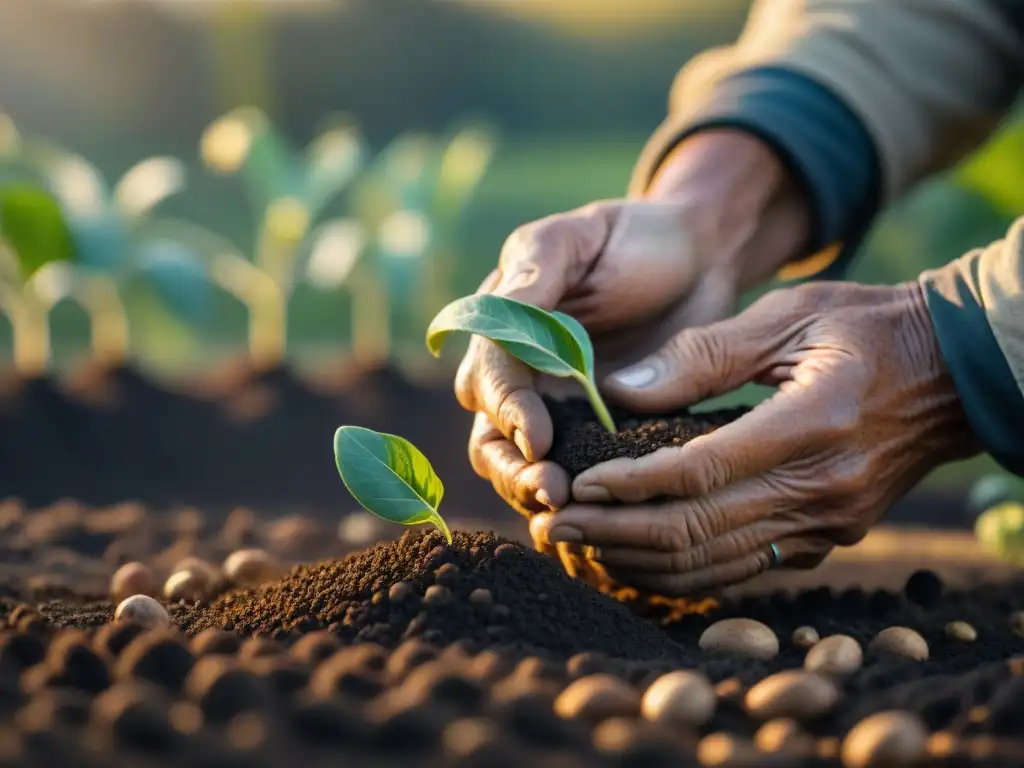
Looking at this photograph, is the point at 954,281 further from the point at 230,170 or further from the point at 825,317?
the point at 230,170

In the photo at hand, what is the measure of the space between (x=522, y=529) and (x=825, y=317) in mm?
1212

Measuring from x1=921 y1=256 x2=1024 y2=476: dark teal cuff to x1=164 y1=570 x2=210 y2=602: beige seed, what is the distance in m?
0.98

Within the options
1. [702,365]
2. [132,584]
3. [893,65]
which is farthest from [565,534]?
[893,65]

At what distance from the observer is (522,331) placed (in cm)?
124

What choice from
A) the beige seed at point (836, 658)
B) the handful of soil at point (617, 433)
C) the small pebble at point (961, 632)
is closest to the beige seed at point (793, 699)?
the beige seed at point (836, 658)

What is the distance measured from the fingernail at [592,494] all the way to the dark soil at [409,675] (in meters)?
0.09

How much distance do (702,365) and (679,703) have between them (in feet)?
2.01

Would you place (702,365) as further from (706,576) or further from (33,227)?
(33,227)

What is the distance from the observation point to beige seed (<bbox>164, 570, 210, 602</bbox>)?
56.4 inches

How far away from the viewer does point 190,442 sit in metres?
3.29

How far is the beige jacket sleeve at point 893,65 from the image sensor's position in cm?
191

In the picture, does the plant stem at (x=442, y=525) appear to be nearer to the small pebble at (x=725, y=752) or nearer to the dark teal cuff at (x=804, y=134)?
the small pebble at (x=725, y=752)

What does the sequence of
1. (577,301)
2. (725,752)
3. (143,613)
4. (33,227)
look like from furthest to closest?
(33,227) < (577,301) < (143,613) < (725,752)

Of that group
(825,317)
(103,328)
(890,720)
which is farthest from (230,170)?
(890,720)
